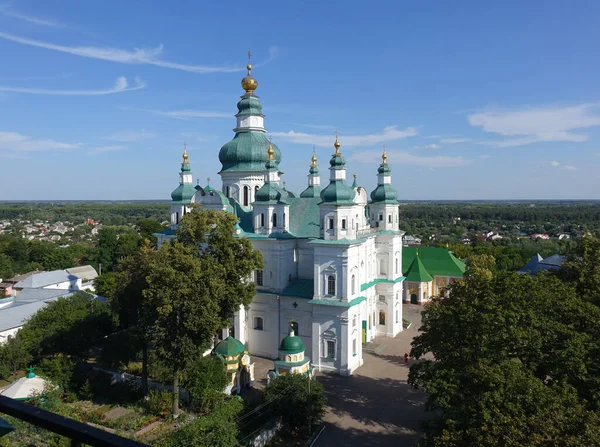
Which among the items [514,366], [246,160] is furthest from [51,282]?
[514,366]

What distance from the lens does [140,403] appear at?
20.5 m

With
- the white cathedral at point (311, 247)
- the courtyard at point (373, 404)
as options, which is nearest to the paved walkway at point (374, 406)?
the courtyard at point (373, 404)

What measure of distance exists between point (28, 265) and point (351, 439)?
152ft

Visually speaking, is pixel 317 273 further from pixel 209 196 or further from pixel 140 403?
pixel 140 403

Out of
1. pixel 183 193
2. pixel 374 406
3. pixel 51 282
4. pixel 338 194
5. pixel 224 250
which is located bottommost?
pixel 374 406

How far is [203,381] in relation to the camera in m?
19.5

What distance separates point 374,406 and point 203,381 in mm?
7668

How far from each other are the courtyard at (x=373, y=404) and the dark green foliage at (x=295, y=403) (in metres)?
0.88

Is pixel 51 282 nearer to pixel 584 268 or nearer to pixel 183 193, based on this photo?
pixel 183 193

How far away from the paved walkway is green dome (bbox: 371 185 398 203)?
32.4ft

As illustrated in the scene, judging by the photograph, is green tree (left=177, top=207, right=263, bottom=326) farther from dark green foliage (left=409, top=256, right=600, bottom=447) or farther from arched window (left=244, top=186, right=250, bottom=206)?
arched window (left=244, top=186, right=250, bottom=206)

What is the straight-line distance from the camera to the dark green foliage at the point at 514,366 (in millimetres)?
10211


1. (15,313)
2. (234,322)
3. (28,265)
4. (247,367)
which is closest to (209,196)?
(234,322)

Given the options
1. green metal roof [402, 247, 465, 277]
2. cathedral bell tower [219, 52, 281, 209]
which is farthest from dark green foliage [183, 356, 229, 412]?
green metal roof [402, 247, 465, 277]
